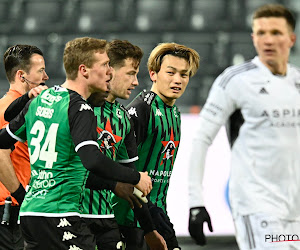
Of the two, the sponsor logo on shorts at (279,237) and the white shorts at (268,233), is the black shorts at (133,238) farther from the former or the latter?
the sponsor logo on shorts at (279,237)

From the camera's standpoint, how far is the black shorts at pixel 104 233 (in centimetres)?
435

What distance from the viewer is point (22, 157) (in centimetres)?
510

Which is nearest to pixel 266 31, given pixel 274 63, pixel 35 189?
pixel 274 63

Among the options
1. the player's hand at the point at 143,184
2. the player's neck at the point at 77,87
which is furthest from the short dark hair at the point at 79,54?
the player's hand at the point at 143,184

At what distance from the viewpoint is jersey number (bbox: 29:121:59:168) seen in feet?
12.2

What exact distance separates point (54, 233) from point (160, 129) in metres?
1.65

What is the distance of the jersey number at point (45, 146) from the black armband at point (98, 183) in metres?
0.42

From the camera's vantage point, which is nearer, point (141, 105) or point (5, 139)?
point (5, 139)

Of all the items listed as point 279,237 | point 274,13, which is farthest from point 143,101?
point 279,237

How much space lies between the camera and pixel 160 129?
201 inches

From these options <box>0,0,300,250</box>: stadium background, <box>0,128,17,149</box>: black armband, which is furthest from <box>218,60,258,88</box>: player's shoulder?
<box>0,0,300,250</box>: stadium background

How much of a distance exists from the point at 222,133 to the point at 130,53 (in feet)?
17.4

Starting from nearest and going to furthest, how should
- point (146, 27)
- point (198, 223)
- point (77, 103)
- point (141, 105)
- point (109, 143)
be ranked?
point (198, 223) → point (77, 103) → point (109, 143) → point (141, 105) → point (146, 27)

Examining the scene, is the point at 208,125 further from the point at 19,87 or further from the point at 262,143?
the point at 19,87
